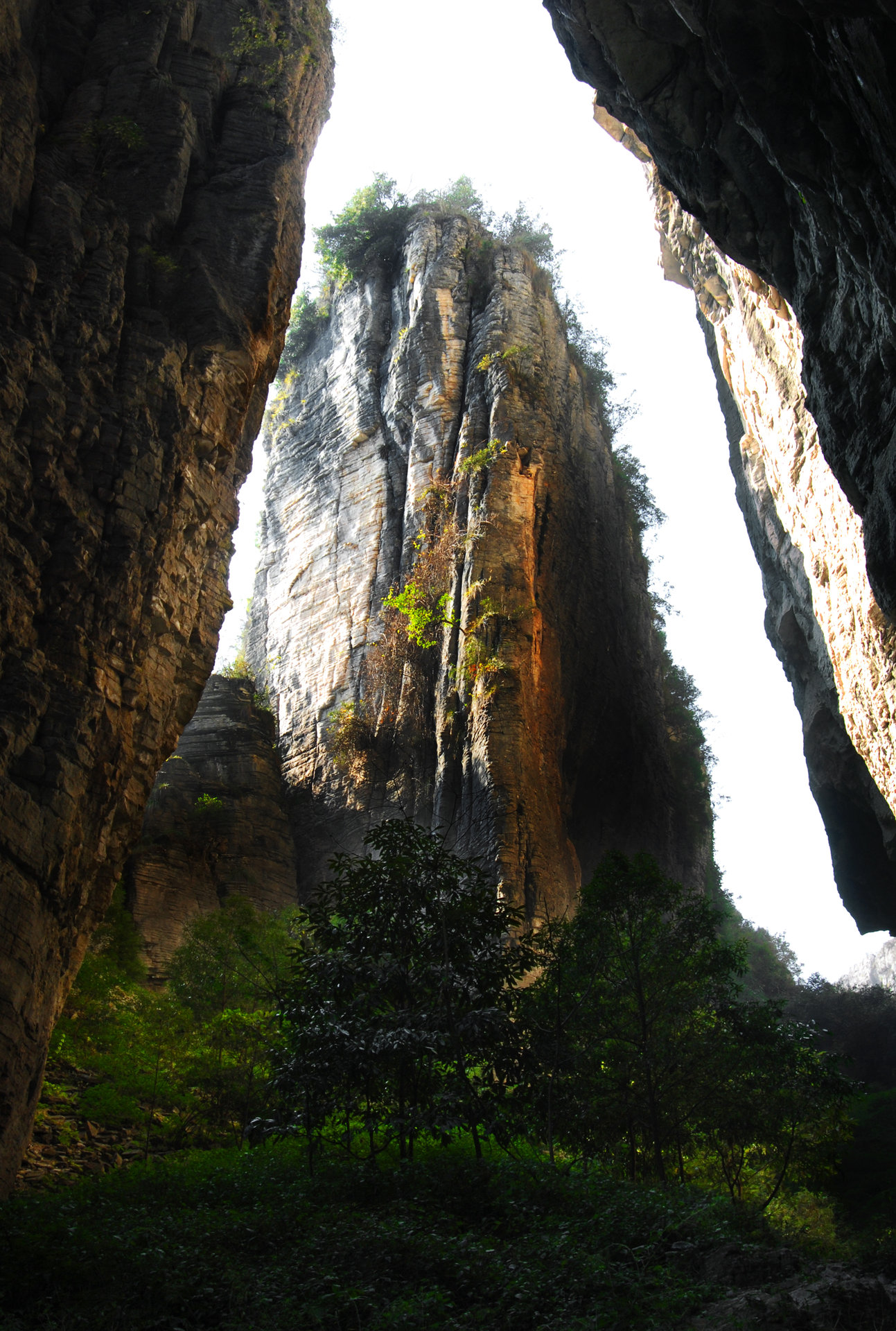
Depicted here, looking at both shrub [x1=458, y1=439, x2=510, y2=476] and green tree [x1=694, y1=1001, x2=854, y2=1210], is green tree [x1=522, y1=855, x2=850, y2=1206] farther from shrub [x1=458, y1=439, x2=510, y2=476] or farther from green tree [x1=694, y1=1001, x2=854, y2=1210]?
shrub [x1=458, y1=439, x2=510, y2=476]

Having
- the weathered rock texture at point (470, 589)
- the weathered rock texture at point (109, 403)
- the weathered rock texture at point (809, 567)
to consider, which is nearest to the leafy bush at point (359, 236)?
the weathered rock texture at point (470, 589)

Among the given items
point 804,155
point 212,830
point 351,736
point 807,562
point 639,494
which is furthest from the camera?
point 639,494

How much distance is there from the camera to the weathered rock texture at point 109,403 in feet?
A: 32.1

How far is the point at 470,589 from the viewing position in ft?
74.8

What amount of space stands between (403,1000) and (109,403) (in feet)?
28.5

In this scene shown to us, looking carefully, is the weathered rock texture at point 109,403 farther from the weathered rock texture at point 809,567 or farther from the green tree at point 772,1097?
the green tree at point 772,1097

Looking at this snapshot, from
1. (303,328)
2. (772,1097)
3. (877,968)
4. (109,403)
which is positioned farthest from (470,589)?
(877,968)

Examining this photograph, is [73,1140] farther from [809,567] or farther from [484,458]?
[484,458]

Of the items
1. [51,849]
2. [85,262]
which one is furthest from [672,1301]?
[85,262]

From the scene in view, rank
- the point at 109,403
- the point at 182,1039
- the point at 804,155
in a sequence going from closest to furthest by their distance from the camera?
the point at 804,155
the point at 109,403
the point at 182,1039

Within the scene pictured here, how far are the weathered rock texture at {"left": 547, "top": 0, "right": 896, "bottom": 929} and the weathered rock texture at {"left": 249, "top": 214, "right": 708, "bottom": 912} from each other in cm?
650

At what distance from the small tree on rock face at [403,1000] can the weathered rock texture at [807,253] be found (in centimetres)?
633

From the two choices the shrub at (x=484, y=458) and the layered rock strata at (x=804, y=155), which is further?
the shrub at (x=484, y=458)

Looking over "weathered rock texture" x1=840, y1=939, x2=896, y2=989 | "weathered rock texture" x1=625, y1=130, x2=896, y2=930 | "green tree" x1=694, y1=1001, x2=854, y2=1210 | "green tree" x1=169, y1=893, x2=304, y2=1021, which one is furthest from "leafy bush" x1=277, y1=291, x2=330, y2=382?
"weathered rock texture" x1=840, y1=939, x2=896, y2=989
